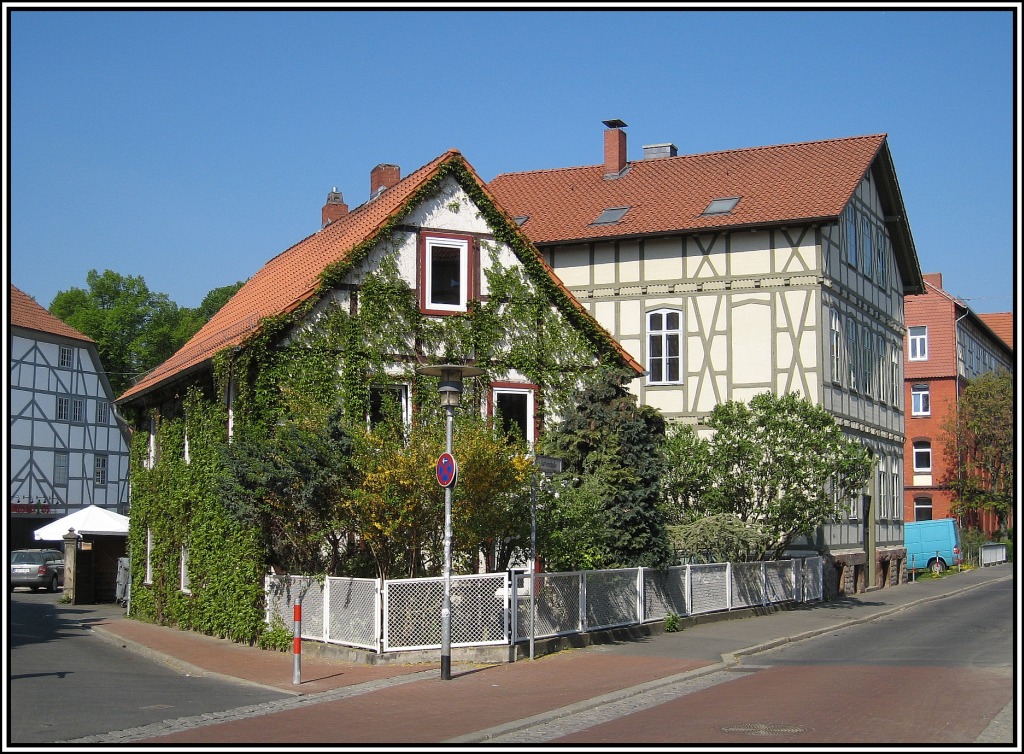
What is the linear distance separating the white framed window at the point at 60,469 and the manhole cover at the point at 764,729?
47.9 metres

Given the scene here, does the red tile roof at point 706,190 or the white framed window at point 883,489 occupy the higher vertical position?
the red tile roof at point 706,190

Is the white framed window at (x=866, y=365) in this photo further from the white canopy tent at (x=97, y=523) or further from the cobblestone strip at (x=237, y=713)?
the cobblestone strip at (x=237, y=713)

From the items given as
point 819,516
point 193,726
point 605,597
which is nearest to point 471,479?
point 605,597

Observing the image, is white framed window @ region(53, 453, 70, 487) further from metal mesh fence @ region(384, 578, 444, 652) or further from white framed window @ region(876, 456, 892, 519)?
metal mesh fence @ region(384, 578, 444, 652)

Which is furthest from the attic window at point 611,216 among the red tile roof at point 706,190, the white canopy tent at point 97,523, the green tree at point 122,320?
the green tree at point 122,320

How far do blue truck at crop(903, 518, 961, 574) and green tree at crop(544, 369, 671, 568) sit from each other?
1074 inches

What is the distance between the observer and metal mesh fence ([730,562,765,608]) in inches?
942

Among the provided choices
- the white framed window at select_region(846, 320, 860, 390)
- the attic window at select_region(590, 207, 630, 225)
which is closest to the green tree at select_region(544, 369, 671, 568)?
the attic window at select_region(590, 207, 630, 225)

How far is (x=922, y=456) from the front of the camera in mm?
62062

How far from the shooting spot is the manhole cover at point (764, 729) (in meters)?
10.7

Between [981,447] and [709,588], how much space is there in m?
41.8

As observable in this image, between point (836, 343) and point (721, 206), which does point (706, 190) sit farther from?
point (836, 343)

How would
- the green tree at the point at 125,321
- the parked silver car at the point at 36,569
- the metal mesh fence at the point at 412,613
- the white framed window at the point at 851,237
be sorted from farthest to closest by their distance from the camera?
the green tree at the point at 125,321
the parked silver car at the point at 36,569
the white framed window at the point at 851,237
the metal mesh fence at the point at 412,613

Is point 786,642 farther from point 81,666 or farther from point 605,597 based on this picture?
point 81,666
